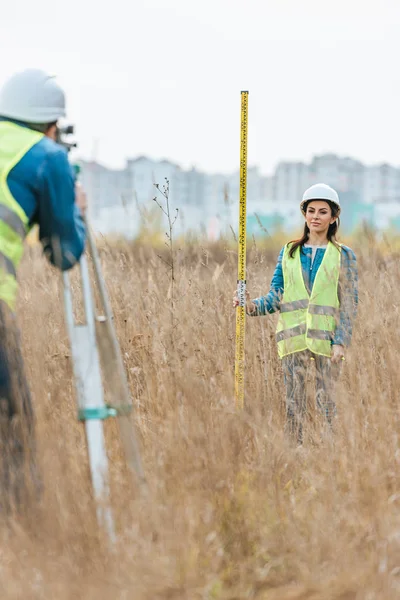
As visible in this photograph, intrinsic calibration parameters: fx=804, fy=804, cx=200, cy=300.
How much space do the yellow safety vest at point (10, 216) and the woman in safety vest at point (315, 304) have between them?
1881 mm

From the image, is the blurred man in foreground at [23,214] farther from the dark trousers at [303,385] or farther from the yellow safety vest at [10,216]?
the dark trousers at [303,385]

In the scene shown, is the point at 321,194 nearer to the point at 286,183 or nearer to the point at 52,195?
the point at 52,195

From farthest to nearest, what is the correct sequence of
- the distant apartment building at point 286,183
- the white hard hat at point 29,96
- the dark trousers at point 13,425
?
the distant apartment building at point 286,183 < the white hard hat at point 29,96 < the dark trousers at point 13,425

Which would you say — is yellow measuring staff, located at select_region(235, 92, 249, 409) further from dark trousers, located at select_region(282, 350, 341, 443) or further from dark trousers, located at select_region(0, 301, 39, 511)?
dark trousers, located at select_region(0, 301, 39, 511)

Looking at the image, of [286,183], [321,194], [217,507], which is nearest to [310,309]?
[321,194]

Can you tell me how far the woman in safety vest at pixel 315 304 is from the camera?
4254mm

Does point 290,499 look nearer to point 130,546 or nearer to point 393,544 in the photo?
point 393,544

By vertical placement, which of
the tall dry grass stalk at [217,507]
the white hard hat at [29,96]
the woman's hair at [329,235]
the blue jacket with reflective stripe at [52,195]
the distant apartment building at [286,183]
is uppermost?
the distant apartment building at [286,183]

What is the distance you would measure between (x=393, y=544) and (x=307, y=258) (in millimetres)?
2071

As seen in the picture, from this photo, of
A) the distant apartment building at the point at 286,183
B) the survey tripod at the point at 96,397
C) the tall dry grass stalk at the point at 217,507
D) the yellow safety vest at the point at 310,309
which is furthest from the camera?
the distant apartment building at the point at 286,183

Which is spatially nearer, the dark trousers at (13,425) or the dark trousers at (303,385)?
the dark trousers at (13,425)

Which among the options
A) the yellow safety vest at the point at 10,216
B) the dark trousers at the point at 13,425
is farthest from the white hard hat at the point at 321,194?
the dark trousers at the point at 13,425

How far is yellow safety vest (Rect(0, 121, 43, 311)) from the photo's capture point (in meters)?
2.80

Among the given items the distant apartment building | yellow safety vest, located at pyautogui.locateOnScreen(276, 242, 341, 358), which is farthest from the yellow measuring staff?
the distant apartment building
